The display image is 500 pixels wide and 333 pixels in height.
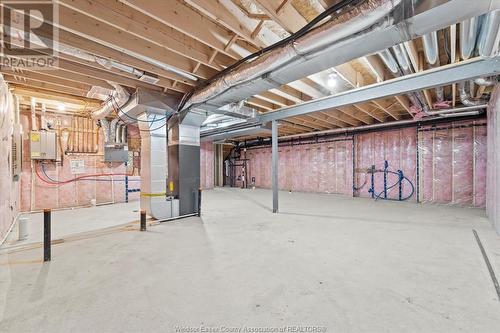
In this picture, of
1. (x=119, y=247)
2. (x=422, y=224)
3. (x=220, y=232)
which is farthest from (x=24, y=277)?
(x=422, y=224)

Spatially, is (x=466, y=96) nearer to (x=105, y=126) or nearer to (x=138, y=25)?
(x=138, y=25)

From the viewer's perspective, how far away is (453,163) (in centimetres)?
546

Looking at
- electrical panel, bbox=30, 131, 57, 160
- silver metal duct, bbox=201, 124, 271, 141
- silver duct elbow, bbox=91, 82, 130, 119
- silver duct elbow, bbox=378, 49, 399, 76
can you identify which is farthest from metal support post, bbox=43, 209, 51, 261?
silver metal duct, bbox=201, 124, 271, 141

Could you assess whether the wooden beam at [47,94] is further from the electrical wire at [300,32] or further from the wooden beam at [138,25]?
the wooden beam at [138,25]

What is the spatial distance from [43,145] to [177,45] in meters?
4.61

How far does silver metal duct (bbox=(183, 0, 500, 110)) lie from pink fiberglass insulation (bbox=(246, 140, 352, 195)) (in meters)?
5.67

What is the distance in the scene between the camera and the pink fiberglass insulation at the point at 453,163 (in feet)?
16.8

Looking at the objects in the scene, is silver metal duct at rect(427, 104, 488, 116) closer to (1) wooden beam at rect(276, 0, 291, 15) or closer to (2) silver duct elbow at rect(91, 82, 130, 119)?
(1) wooden beam at rect(276, 0, 291, 15)

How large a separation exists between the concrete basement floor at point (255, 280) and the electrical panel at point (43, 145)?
2809 millimetres

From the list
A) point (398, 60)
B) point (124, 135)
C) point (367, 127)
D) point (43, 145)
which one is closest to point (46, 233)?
point (43, 145)

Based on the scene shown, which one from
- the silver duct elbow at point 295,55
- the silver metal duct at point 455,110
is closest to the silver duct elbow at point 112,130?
the silver duct elbow at point 295,55

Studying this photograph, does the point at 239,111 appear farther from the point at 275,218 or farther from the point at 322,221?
the point at 322,221

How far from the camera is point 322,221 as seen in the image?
4062 mm

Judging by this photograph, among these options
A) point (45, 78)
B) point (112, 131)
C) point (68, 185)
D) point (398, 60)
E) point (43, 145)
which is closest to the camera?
point (398, 60)
